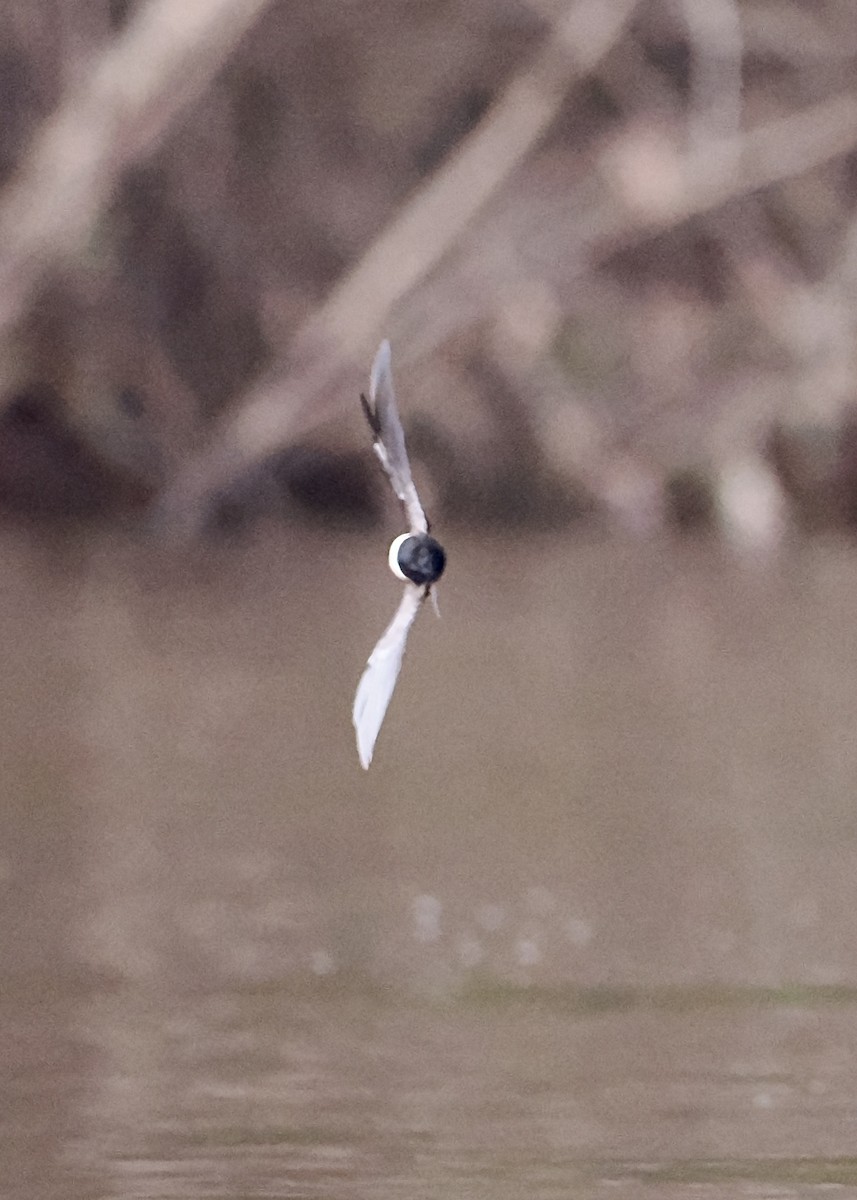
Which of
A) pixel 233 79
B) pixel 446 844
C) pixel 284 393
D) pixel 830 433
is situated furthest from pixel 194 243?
pixel 446 844

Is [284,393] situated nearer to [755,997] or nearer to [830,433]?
[830,433]

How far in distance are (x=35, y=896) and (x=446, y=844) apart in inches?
21.0

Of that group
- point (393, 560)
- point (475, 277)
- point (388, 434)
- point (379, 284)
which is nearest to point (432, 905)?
point (393, 560)

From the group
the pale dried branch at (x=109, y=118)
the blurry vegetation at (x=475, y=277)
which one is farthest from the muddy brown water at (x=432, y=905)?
the blurry vegetation at (x=475, y=277)

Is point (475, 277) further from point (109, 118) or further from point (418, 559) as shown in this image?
point (418, 559)

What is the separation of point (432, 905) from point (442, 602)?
3.02 metres

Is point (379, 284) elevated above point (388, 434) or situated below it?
above

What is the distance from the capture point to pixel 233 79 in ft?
25.0

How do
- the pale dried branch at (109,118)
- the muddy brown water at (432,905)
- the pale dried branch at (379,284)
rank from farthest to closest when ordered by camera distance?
1. the pale dried branch at (379,284)
2. the pale dried branch at (109,118)
3. the muddy brown water at (432,905)

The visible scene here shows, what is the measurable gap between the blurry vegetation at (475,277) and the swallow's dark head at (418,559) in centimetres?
439

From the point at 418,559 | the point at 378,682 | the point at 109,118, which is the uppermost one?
the point at 109,118

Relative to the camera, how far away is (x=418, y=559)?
198 cm

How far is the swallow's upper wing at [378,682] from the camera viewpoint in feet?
6.08

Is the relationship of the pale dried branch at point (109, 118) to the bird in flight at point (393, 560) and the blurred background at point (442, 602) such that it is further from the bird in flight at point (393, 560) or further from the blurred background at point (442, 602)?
the bird in flight at point (393, 560)
